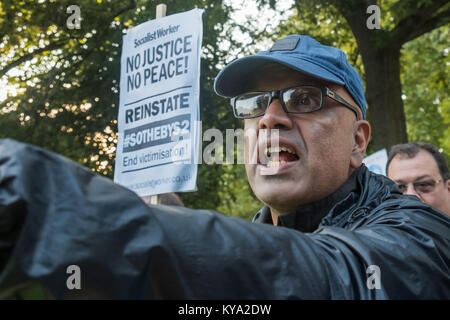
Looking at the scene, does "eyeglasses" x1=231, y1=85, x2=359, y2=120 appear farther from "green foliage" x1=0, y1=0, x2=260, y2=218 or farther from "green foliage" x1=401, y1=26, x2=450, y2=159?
"green foliage" x1=401, y1=26, x2=450, y2=159

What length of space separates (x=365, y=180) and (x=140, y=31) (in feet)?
7.56

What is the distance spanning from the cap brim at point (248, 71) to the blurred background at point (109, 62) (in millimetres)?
5705

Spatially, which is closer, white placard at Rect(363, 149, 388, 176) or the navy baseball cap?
the navy baseball cap

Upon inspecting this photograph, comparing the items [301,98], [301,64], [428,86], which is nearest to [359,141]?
[301,98]

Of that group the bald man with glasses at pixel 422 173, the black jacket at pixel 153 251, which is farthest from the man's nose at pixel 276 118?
the bald man with glasses at pixel 422 173

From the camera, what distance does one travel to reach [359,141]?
7.70 ft

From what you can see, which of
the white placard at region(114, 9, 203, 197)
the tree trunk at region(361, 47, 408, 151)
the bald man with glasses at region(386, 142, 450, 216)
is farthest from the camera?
the tree trunk at region(361, 47, 408, 151)

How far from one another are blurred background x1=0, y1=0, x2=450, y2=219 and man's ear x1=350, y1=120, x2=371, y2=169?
18.6ft

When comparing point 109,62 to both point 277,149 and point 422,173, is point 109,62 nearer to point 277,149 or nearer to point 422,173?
point 422,173

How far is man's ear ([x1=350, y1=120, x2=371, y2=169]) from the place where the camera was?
7.47ft

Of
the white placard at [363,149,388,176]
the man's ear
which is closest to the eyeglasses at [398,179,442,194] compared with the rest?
the white placard at [363,149,388,176]

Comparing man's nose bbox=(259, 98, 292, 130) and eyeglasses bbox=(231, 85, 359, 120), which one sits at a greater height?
eyeglasses bbox=(231, 85, 359, 120)

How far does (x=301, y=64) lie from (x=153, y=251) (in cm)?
132

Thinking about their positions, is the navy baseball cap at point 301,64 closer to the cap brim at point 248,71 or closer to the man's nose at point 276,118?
the cap brim at point 248,71
